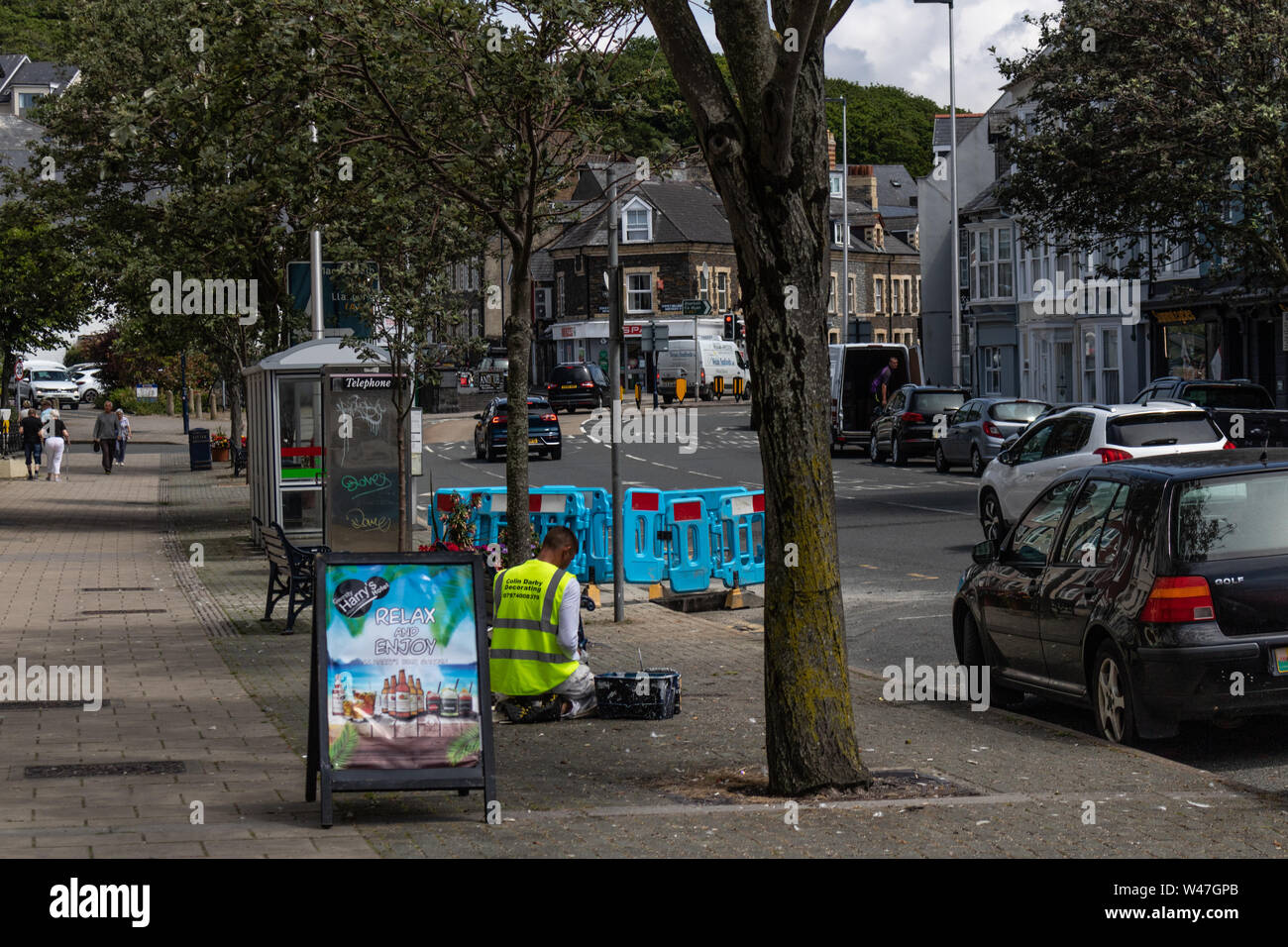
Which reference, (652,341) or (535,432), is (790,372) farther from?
(652,341)

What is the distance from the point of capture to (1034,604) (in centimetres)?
1006

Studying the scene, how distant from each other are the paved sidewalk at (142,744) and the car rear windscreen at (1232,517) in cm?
481

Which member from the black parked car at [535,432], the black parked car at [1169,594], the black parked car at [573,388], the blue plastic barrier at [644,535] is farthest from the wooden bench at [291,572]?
the black parked car at [573,388]

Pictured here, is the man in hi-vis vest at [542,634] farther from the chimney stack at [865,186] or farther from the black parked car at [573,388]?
the chimney stack at [865,186]

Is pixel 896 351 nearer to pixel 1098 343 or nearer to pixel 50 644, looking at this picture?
pixel 1098 343

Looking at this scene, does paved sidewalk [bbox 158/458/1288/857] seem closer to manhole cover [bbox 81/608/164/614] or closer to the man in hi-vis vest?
the man in hi-vis vest

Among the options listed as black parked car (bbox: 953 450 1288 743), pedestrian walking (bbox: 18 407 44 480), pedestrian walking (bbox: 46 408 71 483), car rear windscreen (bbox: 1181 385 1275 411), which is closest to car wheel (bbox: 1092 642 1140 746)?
black parked car (bbox: 953 450 1288 743)

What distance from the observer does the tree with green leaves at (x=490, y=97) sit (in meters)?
13.5

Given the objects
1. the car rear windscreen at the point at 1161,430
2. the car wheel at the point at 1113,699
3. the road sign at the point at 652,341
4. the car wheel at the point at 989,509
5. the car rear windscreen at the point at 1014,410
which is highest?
the road sign at the point at 652,341

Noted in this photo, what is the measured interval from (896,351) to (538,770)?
37.4m

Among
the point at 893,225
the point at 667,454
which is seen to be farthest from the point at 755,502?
the point at 893,225

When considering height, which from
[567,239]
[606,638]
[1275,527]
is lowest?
[606,638]

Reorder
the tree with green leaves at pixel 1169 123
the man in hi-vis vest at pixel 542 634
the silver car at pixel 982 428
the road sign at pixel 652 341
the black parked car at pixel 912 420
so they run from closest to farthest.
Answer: the man in hi-vis vest at pixel 542 634 → the tree with green leaves at pixel 1169 123 → the silver car at pixel 982 428 → the black parked car at pixel 912 420 → the road sign at pixel 652 341

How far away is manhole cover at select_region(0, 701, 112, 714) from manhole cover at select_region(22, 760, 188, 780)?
2.15 meters
